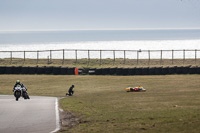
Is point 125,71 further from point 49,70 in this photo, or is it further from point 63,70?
point 49,70

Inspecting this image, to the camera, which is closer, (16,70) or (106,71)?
(106,71)

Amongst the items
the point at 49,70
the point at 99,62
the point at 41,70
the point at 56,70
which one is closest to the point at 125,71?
the point at 56,70

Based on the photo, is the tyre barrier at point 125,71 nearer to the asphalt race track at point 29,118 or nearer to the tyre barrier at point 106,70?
the tyre barrier at point 106,70

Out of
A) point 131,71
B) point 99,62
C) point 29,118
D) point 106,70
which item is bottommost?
point 29,118

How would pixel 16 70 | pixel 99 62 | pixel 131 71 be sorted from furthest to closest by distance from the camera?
pixel 99 62, pixel 16 70, pixel 131 71

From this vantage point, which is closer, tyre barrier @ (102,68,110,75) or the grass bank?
tyre barrier @ (102,68,110,75)

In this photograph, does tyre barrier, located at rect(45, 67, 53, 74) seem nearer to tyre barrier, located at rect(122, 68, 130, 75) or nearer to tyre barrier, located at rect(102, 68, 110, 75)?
tyre barrier, located at rect(102, 68, 110, 75)

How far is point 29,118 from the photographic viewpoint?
16.2m

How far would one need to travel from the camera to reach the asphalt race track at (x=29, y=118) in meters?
13.9

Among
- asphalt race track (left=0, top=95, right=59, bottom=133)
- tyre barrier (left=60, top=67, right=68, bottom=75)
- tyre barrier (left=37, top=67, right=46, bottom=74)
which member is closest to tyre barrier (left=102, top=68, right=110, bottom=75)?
tyre barrier (left=60, top=67, right=68, bottom=75)

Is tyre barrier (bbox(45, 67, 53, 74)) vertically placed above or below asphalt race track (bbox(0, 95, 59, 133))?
above

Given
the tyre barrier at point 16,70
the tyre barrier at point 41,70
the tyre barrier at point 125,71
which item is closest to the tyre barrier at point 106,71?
the tyre barrier at point 125,71

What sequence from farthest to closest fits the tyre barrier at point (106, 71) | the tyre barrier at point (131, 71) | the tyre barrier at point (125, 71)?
the tyre barrier at point (106, 71) < the tyre barrier at point (125, 71) < the tyre barrier at point (131, 71)

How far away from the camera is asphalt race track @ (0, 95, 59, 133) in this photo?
13.9 m
